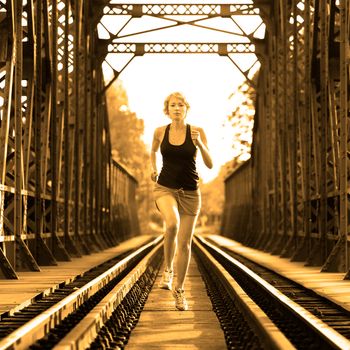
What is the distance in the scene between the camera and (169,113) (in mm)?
9172

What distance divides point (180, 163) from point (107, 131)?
24.9 meters

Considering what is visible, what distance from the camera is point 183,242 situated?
9.39 metres

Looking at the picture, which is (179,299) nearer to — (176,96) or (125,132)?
(176,96)

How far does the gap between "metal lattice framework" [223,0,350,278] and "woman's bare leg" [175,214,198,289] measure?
4.81 metres

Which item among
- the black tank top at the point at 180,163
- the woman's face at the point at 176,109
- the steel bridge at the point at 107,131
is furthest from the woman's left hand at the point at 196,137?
the steel bridge at the point at 107,131

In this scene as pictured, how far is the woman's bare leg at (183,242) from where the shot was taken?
9320 millimetres

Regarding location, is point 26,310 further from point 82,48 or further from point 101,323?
point 82,48

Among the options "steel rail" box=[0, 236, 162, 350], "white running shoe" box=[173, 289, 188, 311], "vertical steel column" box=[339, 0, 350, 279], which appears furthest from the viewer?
"vertical steel column" box=[339, 0, 350, 279]

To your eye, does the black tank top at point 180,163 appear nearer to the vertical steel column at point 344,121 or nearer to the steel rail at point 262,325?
the steel rail at point 262,325

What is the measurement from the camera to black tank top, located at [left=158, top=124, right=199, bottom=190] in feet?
30.0

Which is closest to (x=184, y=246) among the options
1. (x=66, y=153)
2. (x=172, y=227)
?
(x=172, y=227)

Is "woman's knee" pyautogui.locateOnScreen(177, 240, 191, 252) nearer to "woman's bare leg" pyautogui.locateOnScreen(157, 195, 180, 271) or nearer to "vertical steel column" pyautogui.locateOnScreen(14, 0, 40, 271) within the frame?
"woman's bare leg" pyautogui.locateOnScreen(157, 195, 180, 271)

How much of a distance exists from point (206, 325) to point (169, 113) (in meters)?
1.88

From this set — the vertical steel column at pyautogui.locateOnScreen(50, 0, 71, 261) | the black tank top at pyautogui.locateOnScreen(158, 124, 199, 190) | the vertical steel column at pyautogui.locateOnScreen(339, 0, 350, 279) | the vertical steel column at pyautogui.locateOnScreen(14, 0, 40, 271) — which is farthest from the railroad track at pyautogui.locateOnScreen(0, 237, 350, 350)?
the vertical steel column at pyautogui.locateOnScreen(50, 0, 71, 261)
